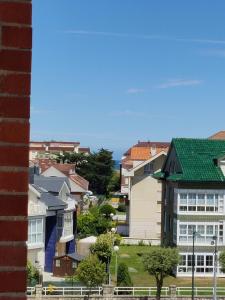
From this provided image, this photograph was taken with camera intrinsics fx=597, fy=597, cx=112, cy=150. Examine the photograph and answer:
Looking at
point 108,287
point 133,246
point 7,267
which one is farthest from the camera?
point 133,246

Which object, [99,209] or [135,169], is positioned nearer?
[135,169]

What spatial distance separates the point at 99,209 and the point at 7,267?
72087mm

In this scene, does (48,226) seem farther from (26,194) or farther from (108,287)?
(26,194)

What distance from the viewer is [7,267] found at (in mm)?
2566

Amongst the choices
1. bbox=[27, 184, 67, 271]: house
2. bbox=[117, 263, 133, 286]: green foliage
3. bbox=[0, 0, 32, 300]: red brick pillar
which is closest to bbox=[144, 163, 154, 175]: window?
bbox=[27, 184, 67, 271]: house

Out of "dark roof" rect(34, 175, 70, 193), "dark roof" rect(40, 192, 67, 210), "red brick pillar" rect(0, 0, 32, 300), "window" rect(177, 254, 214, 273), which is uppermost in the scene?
"red brick pillar" rect(0, 0, 32, 300)

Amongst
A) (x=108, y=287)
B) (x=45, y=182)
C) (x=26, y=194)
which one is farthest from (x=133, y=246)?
(x=26, y=194)

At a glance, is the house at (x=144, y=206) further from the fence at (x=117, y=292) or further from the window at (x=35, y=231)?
the fence at (x=117, y=292)

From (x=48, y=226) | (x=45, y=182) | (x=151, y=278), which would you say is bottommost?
(x=151, y=278)

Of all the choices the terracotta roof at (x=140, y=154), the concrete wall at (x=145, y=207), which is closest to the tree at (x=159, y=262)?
the concrete wall at (x=145, y=207)

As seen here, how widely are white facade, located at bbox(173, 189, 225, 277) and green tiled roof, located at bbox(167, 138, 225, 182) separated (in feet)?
3.39

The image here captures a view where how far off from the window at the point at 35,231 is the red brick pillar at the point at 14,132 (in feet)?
120

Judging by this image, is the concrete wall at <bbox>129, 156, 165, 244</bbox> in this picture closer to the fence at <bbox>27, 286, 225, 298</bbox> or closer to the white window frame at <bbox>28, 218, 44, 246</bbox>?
the white window frame at <bbox>28, 218, 44, 246</bbox>

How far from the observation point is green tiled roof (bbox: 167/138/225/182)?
138ft
